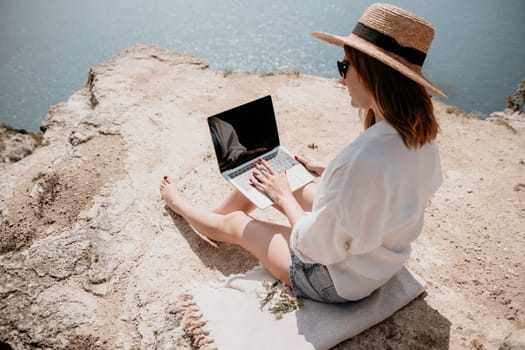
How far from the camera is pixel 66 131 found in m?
5.45

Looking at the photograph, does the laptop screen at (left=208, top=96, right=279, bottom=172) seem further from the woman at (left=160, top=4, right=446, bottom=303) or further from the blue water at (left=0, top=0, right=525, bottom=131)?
the blue water at (left=0, top=0, right=525, bottom=131)

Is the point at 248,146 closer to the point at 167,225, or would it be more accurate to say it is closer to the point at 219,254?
the point at 219,254

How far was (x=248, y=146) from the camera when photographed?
2965mm

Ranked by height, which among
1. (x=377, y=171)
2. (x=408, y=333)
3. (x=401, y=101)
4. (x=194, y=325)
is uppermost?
(x=401, y=101)

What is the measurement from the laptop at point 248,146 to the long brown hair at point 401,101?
119 centimetres

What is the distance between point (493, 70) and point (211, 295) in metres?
9.90

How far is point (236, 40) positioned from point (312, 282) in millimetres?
10378

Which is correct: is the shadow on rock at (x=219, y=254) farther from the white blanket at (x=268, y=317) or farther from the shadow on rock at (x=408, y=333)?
the shadow on rock at (x=408, y=333)

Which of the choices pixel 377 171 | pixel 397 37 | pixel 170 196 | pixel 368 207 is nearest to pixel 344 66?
pixel 397 37

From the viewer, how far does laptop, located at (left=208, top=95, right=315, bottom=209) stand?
2.77 meters

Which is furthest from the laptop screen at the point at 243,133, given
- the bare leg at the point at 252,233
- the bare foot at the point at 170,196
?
the bare foot at the point at 170,196

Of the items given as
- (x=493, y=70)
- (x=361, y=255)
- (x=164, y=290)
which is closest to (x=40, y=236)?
(x=164, y=290)

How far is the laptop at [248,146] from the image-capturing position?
2.77 m

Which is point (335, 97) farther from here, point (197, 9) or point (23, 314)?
point (197, 9)
